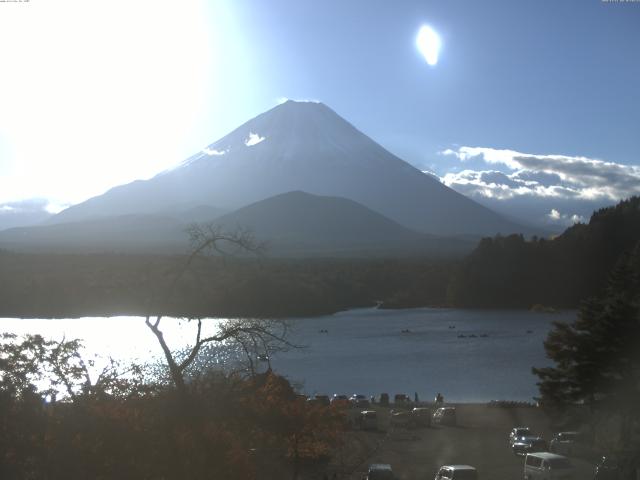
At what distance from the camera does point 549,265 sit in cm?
5359

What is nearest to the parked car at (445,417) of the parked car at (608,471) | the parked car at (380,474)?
the parked car at (380,474)

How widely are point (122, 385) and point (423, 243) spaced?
96.4 metres

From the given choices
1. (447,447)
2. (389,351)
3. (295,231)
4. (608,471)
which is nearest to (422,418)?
(447,447)

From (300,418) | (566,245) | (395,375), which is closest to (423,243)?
(566,245)

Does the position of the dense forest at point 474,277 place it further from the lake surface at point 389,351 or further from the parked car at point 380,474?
the parked car at point 380,474

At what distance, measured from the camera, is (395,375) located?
2684 cm

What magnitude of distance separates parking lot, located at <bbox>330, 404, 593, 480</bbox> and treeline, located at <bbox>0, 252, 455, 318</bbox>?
130 inches

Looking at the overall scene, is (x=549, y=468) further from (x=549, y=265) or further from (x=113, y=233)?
(x=113, y=233)

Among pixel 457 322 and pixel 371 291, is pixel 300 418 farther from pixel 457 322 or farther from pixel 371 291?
pixel 371 291

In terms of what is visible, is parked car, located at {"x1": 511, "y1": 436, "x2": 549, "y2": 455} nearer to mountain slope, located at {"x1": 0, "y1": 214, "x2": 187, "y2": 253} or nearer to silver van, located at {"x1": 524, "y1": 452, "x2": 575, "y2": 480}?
silver van, located at {"x1": 524, "y1": 452, "x2": 575, "y2": 480}

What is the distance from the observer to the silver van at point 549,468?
8370mm

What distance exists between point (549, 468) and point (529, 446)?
2.68 metres

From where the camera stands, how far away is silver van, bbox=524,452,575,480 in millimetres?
8370

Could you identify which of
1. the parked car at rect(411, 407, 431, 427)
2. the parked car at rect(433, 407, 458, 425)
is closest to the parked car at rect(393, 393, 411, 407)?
the parked car at rect(433, 407, 458, 425)
